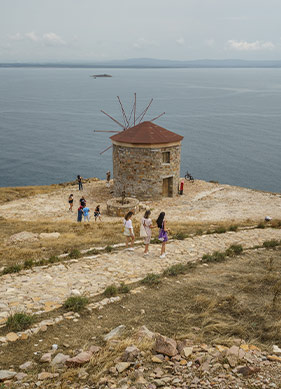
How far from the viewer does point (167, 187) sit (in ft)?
104

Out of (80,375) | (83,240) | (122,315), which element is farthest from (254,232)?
(80,375)

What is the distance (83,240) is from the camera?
15180 mm

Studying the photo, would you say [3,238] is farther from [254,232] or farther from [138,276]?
[254,232]

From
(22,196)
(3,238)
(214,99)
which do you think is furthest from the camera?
(214,99)

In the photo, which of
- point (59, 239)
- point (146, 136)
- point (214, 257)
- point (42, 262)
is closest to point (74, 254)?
point (42, 262)

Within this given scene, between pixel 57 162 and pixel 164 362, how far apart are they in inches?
2391

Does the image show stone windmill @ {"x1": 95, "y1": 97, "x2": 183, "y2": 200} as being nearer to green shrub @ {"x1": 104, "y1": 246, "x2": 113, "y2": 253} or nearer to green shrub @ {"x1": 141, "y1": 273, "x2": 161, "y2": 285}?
green shrub @ {"x1": 104, "y1": 246, "x2": 113, "y2": 253}

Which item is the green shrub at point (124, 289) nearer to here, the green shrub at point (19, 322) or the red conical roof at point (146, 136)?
the green shrub at point (19, 322)

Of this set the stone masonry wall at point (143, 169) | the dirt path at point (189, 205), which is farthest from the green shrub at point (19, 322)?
the stone masonry wall at point (143, 169)

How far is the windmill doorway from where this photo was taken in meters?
31.4

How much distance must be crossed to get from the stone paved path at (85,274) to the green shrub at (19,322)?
441mm

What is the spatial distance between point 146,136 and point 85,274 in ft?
67.0

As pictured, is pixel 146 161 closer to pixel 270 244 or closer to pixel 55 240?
pixel 55 240

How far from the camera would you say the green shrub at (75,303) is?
339 inches
